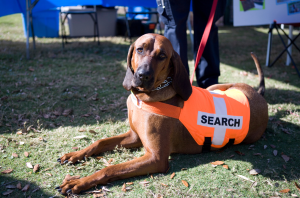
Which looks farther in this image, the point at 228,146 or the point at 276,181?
the point at 228,146

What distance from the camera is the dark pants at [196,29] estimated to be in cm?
333

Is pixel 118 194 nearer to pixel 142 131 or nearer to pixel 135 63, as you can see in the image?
pixel 142 131

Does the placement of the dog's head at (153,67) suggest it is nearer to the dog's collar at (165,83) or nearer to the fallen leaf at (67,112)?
the dog's collar at (165,83)

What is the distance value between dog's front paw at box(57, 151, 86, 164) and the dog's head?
877mm

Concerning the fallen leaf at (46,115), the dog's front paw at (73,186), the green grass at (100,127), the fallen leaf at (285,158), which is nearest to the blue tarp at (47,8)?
the green grass at (100,127)

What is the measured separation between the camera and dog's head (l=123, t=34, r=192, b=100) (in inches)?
82.4

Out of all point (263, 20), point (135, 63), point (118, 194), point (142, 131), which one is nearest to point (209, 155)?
point (142, 131)

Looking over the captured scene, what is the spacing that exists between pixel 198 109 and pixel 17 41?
7.94 metres

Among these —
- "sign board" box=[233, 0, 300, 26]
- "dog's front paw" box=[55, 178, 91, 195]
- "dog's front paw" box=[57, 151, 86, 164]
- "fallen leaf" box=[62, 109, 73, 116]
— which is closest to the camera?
"dog's front paw" box=[55, 178, 91, 195]

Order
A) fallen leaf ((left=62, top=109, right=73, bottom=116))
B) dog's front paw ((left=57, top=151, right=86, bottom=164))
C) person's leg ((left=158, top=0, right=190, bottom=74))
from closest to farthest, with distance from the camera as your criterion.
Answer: dog's front paw ((left=57, top=151, right=86, bottom=164)) < person's leg ((left=158, top=0, right=190, bottom=74)) < fallen leaf ((left=62, top=109, right=73, bottom=116))

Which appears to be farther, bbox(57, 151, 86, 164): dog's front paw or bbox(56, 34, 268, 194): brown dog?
bbox(57, 151, 86, 164): dog's front paw

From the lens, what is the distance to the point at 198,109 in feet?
8.09

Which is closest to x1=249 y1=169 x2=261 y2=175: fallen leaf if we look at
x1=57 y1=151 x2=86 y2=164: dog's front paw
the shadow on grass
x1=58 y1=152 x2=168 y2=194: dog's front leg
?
Answer: x1=58 y1=152 x2=168 y2=194: dog's front leg

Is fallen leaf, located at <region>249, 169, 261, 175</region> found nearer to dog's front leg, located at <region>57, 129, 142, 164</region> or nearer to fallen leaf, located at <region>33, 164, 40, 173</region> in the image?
dog's front leg, located at <region>57, 129, 142, 164</region>
